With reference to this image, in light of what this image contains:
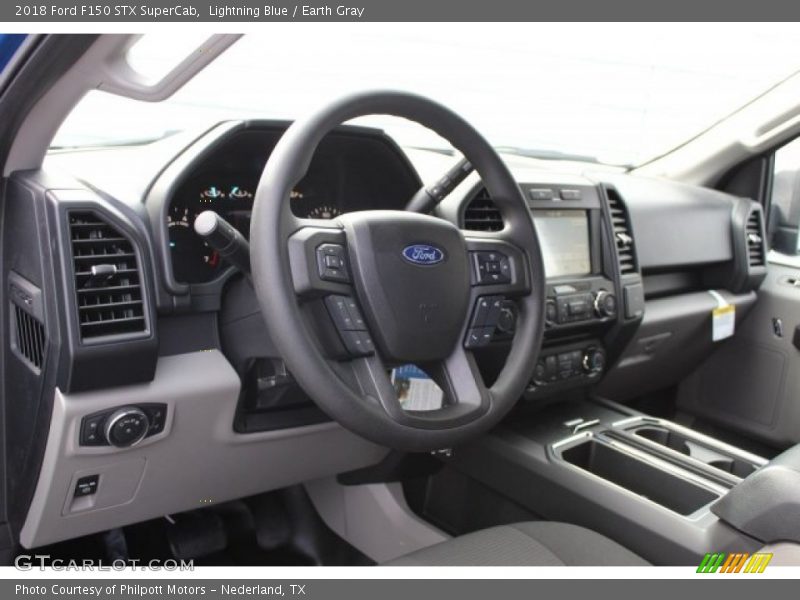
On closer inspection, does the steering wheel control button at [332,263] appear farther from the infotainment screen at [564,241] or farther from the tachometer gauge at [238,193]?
the infotainment screen at [564,241]

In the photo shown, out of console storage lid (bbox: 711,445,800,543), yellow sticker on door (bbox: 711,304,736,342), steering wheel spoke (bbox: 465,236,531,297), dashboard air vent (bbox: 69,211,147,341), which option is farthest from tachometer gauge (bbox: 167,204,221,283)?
yellow sticker on door (bbox: 711,304,736,342)

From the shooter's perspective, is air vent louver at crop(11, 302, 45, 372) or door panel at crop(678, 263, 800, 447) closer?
air vent louver at crop(11, 302, 45, 372)

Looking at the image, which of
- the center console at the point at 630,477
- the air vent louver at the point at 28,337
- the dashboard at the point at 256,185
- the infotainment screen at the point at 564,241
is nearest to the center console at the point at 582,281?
the infotainment screen at the point at 564,241

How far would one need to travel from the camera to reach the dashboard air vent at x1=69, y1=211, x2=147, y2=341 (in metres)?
1.20

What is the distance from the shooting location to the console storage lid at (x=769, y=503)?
4.01 ft

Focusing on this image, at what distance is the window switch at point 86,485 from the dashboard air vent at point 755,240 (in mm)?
2074

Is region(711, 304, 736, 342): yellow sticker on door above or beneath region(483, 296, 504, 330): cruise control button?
beneath

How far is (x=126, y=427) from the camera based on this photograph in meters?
1.27

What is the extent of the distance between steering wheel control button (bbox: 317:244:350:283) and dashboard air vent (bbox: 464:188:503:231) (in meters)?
0.53

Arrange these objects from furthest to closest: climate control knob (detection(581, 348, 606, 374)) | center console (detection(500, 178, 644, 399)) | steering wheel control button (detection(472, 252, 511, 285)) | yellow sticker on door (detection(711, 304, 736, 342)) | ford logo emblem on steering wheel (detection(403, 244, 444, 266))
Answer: yellow sticker on door (detection(711, 304, 736, 342)), climate control knob (detection(581, 348, 606, 374)), center console (detection(500, 178, 644, 399)), steering wheel control button (detection(472, 252, 511, 285)), ford logo emblem on steering wheel (detection(403, 244, 444, 266))

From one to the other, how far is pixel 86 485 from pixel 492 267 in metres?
0.84

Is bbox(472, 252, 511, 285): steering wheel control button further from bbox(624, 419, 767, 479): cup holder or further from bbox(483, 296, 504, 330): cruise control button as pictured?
bbox(624, 419, 767, 479): cup holder

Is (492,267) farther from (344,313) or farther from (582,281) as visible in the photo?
(582,281)

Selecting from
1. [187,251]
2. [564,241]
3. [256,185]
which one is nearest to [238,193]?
[256,185]
